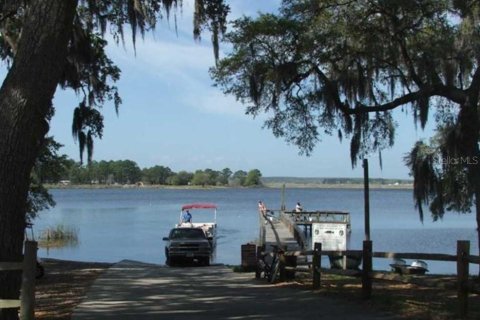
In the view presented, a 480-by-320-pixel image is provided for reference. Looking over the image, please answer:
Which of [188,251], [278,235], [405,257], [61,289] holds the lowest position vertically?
[278,235]

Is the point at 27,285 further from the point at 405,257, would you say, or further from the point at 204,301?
the point at 405,257

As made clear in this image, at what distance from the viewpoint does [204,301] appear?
11.4 m

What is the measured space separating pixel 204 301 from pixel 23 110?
5.43m

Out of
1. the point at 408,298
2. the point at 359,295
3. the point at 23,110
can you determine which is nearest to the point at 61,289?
the point at 359,295

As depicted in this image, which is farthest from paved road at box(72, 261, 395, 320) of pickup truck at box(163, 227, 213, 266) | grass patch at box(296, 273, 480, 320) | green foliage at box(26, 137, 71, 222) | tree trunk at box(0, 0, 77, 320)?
green foliage at box(26, 137, 71, 222)

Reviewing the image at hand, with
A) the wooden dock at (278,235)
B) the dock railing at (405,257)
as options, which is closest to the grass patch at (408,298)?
the dock railing at (405,257)

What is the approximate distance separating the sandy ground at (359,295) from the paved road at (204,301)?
0.28m

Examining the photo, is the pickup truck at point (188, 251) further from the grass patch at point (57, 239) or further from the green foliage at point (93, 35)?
the grass patch at point (57, 239)

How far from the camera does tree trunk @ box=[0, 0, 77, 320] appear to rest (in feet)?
24.2

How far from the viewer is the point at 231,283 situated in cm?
1451

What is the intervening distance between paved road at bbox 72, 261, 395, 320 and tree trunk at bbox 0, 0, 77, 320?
8.33 feet

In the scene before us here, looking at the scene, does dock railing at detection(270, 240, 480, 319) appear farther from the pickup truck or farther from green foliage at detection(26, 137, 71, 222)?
green foliage at detection(26, 137, 71, 222)

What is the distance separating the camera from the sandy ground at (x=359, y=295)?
9414 mm

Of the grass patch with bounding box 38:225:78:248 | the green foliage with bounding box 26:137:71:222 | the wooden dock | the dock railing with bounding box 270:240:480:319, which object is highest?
the green foliage with bounding box 26:137:71:222
